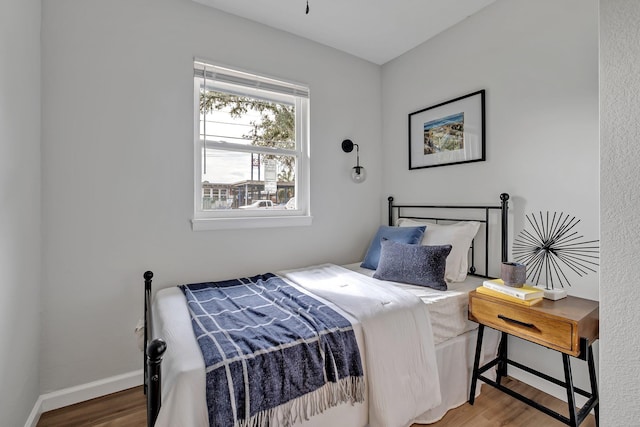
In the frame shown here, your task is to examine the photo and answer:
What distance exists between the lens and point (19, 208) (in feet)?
5.03

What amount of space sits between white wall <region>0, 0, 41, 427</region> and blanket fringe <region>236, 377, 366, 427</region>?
1.17 meters

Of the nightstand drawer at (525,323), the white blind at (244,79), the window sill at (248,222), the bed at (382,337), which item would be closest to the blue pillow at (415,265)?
the bed at (382,337)

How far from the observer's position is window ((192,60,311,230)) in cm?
237

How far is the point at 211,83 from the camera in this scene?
2.39 metres

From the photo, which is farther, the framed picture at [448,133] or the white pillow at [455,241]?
the framed picture at [448,133]

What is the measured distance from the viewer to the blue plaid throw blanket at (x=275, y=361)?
1.14m

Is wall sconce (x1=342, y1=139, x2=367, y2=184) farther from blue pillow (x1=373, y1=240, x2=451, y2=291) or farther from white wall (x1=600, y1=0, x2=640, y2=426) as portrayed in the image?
white wall (x1=600, y1=0, x2=640, y2=426)

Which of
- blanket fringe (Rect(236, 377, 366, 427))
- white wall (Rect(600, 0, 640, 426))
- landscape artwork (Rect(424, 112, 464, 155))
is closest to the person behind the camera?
white wall (Rect(600, 0, 640, 426))

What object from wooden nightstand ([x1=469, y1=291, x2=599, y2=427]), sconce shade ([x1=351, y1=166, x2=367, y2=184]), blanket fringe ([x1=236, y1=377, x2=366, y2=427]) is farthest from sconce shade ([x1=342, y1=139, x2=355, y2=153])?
blanket fringe ([x1=236, y1=377, x2=366, y2=427])

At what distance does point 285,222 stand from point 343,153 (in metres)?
0.89

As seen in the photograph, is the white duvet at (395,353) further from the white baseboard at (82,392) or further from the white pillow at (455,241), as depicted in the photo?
the white baseboard at (82,392)

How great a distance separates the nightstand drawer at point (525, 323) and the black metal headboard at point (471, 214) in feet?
1.87

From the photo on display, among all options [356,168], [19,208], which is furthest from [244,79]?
[19,208]

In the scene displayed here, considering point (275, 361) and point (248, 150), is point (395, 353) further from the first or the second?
point (248, 150)
